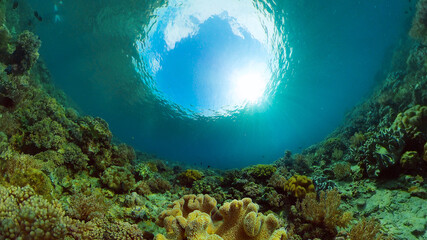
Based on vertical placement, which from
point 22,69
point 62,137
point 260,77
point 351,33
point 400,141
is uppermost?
point 260,77

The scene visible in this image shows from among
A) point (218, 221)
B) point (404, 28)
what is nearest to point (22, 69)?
point (218, 221)

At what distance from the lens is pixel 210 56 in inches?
1216

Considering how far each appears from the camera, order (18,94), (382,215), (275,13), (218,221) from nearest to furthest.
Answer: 1. (218,221)
2. (382,215)
3. (18,94)
4. (275,13)

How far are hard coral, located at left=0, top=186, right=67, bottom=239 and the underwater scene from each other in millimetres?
28

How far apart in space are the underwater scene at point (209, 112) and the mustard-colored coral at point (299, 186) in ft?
0.13

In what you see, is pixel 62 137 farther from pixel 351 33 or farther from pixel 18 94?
pixel 351 33

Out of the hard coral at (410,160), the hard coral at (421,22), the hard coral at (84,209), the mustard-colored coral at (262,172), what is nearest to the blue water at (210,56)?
the hard coral at (421,22)

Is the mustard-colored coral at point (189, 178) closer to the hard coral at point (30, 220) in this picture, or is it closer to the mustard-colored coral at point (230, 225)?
the mustard-colored coral at point (230, 225)

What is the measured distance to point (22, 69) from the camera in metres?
10.7

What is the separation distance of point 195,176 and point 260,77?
25467 mm

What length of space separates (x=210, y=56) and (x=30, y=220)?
1197 inches

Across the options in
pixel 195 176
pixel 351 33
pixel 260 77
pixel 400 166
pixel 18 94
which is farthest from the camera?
pixel 260 77

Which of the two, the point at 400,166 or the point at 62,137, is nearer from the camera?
the point at 400,166

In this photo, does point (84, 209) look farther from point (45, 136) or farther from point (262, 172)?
point (262, 172)
